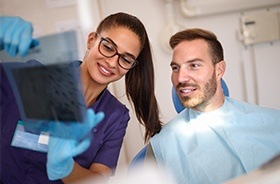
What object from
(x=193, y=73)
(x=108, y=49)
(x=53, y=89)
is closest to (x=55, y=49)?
(x=53, y=89)

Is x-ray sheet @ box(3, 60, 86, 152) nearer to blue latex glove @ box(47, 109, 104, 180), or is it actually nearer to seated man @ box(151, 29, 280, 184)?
blue latex glove @ box(47, 109, 104, 180)

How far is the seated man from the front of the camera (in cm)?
83

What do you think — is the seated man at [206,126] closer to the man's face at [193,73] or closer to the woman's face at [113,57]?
the man's face at [193,73]

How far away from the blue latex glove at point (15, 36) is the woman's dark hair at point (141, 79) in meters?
0.22

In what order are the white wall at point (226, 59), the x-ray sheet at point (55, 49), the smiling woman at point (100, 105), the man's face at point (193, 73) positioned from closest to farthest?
the x-ray sheet at point (55, 49), the smiling woman at point (100, 105), the man's face at point (193, 73), the white wall at point (226, 59)

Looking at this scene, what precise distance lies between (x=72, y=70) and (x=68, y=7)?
0.83ft

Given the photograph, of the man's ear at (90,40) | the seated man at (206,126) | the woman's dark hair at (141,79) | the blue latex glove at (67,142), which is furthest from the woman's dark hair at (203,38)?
the blue latex glove at (67,142)

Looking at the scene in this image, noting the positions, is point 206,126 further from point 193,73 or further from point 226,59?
point 226,59

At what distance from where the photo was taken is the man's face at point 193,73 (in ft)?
2.89

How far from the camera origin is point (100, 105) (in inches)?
27.0

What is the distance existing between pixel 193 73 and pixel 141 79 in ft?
0.60

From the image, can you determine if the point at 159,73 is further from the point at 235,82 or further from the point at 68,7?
the point at 68,7

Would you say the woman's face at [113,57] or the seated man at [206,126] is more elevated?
the woman's face at [113,57]

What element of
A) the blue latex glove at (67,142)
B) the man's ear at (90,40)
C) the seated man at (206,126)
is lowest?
the seated man at (206,126)
